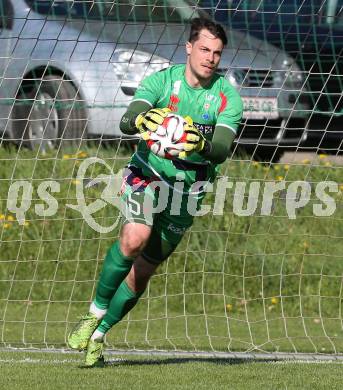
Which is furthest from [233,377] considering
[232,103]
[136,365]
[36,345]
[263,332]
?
[263,332]

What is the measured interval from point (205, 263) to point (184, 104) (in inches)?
135

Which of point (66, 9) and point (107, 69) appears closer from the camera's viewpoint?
point (107, 69)

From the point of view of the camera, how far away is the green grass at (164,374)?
6.19 m

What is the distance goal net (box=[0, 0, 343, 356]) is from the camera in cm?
898

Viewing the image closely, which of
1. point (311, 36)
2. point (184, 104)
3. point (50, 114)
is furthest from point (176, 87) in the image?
point (311, 36)

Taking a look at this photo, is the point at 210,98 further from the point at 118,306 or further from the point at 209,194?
the point at 209,194

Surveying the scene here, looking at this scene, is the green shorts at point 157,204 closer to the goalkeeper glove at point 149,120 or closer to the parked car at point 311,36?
the goalkeeper glove at point 149,120

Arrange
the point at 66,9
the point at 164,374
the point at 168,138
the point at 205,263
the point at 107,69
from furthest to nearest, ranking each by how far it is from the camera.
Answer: the point at 205,263 < the point at 66,9 < the point at 107,69 < the point at 164,374 < the point at 168,138

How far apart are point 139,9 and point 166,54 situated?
1.33 ft

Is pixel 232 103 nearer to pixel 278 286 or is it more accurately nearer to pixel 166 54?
pixel 166 54

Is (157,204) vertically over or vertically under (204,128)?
under

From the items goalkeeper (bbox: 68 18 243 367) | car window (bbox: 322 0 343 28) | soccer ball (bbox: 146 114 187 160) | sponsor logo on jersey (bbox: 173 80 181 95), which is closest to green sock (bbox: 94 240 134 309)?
goalkeeper (bbox: 68 18 243 367)

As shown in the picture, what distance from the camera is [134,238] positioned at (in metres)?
6.60

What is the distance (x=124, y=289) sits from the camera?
6.98 meters
